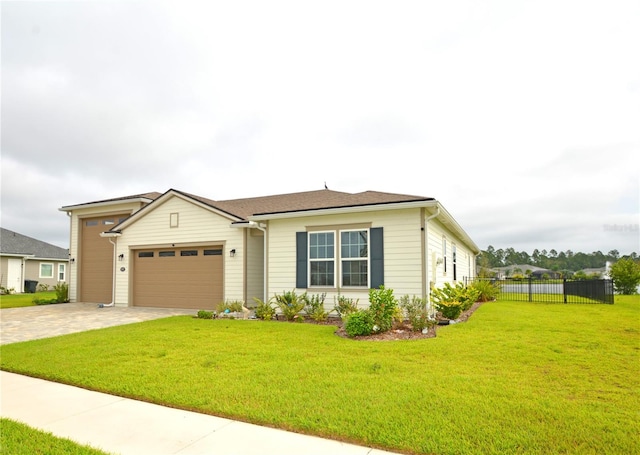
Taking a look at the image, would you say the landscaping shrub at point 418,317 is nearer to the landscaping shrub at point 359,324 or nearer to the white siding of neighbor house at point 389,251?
the white siding of neighbor house at point 389,251

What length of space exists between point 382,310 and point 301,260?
391cm

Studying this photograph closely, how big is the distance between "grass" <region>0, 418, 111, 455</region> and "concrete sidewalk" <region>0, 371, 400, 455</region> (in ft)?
0.38

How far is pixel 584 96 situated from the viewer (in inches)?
439

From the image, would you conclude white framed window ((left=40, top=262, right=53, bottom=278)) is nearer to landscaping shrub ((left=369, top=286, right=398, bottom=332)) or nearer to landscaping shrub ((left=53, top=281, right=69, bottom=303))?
landscaping shrub ((left=53, top=281, right=69, bottom=303))

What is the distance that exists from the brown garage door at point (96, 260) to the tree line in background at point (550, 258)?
263ft

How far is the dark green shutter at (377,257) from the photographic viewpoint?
10.6 m

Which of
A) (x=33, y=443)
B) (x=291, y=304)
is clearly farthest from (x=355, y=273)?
(x=33, y=443)

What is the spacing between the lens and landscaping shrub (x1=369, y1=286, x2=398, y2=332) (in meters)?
8.27

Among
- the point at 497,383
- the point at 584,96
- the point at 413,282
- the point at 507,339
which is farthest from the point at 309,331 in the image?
the point at 584,96

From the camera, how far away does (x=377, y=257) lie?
420 inches

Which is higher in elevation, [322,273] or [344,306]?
[322,273]

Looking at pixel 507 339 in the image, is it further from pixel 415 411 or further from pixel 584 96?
pixel 584 96

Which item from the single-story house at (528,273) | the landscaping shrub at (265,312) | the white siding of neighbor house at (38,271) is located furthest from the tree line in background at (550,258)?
the landscaping shrub at (265,312)

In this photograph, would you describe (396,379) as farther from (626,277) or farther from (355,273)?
(626,277)
